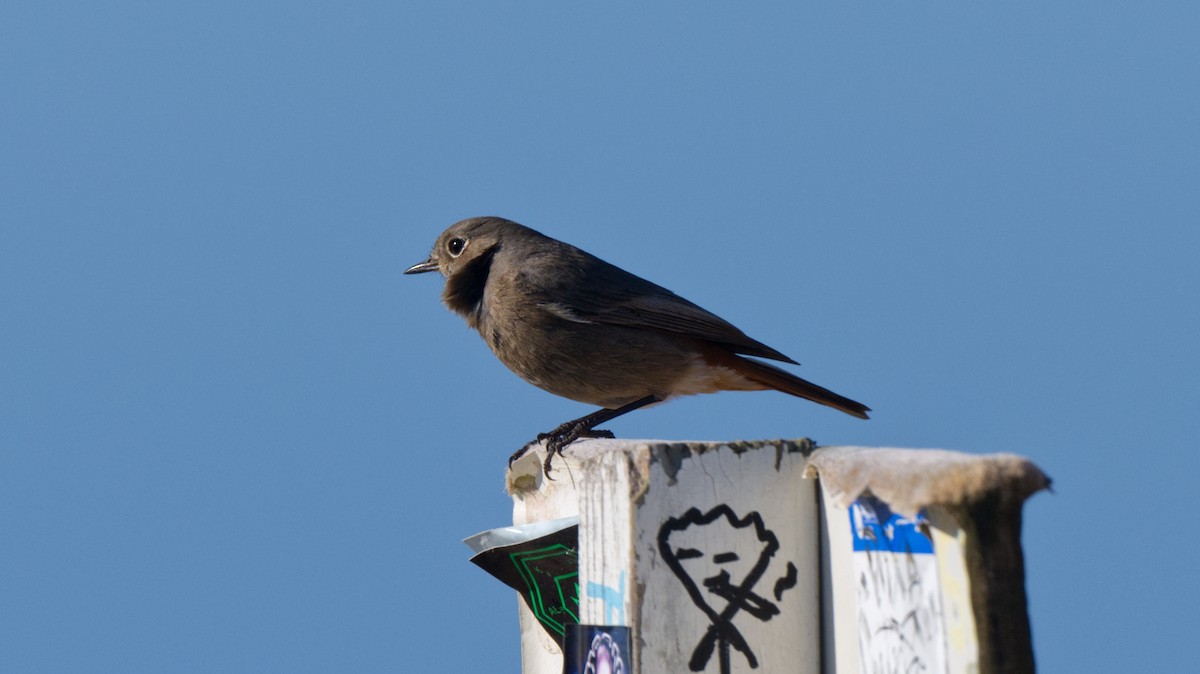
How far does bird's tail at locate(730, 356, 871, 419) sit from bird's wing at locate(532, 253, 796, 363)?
0.13 metres

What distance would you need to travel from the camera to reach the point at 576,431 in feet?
16.2

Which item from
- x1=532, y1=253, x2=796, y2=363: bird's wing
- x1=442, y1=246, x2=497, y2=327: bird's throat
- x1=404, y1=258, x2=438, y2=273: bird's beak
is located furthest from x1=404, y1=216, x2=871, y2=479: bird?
x1=404, y1=258, x2=438, y2=273: bird's beak

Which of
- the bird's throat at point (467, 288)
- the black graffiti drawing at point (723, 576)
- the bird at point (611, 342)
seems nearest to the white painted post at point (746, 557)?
the black graffiti drawing at point (723, 576)

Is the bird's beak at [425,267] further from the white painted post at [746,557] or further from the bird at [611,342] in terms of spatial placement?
the white painted post at [746,557]

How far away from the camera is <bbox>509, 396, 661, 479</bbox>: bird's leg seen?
4.57 meters

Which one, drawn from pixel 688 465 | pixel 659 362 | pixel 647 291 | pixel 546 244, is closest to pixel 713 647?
pixel 688 465

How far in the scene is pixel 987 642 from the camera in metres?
2.42

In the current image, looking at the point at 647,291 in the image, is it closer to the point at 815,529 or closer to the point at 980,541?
the point at 815,529

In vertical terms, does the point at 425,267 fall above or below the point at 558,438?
above

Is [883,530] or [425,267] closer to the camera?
[883,530]

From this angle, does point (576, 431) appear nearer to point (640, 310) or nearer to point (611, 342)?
point (611, 342)

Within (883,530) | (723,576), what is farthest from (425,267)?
(883,530)

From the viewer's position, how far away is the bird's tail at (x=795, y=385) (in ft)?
18.0

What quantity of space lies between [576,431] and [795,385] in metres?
1.13
